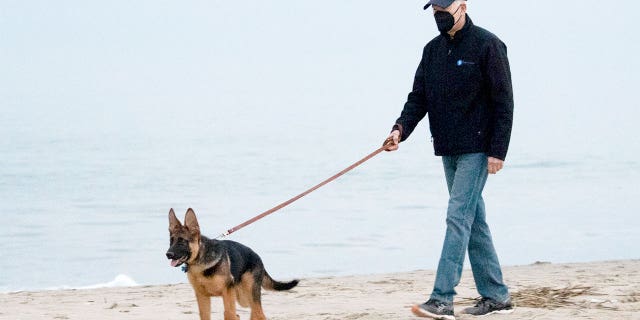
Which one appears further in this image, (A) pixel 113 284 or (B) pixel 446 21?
(A) pixel 113 284

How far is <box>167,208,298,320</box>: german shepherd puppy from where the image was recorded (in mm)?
7922

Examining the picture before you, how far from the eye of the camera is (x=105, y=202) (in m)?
20.9

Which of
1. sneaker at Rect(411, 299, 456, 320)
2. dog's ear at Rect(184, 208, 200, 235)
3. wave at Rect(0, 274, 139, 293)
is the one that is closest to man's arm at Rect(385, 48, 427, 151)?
sneaker at Rect(411, 299, 456, 320)

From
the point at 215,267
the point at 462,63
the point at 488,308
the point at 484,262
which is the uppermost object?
the point at 462,63

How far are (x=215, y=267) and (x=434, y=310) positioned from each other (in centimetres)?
137

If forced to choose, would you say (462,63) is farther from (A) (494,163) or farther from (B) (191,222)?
(B) (191,222)

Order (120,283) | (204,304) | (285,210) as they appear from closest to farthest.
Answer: (204,304) → (120,283) → (285,210)

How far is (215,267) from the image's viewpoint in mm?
8008

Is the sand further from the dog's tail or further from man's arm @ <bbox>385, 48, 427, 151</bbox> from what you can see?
man's arm @ <bbox>385, 48, 427, 151</bbox>

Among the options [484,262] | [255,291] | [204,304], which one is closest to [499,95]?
[484,262]

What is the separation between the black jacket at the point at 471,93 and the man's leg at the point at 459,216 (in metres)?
0.10

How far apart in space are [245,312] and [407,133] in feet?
6.63

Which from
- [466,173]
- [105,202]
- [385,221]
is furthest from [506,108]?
[105,202]

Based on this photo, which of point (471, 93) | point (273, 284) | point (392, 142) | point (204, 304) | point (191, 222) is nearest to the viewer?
point (191, 222)
